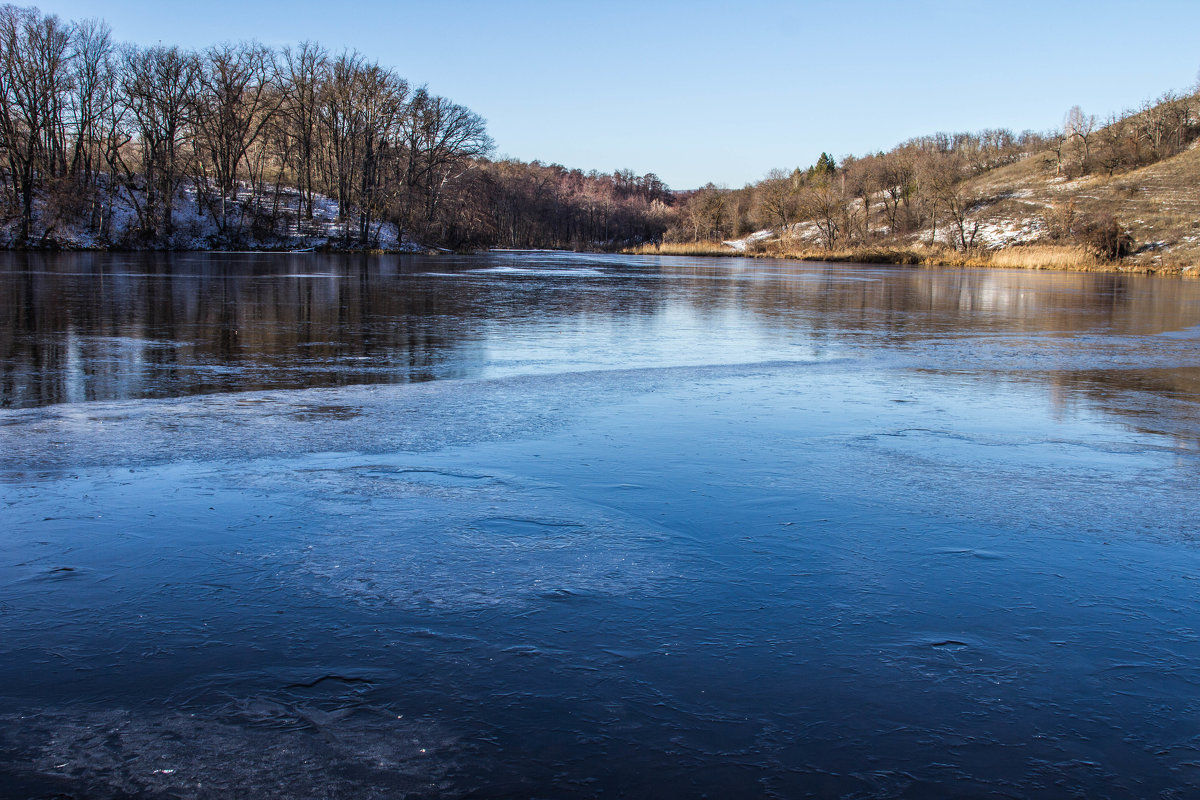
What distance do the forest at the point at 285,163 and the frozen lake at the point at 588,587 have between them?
49.1m

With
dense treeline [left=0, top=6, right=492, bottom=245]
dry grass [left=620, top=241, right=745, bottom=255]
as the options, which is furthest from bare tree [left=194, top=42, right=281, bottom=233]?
dry grass [left=620, top=241, right=745, bottom=255]

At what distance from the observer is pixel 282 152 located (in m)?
67.6

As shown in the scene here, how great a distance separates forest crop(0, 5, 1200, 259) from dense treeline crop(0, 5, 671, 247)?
0.13m

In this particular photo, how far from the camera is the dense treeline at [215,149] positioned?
168ft

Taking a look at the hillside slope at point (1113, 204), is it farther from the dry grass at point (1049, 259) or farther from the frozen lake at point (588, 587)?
the frozen lake at point (588, 587)

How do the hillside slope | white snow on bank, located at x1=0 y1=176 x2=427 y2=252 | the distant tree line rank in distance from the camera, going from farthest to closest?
1. the distant tree line
2. the hillside slope
3. white snow on bank, located at x1=0 y1=176 x2=427 y2=252

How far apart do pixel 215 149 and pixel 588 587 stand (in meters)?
65.6

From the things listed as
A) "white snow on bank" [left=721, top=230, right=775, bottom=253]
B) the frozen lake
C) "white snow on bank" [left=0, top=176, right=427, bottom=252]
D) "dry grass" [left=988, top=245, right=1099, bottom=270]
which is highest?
"white snow on bank" [left=721, top=230, right=775, bottom=253]

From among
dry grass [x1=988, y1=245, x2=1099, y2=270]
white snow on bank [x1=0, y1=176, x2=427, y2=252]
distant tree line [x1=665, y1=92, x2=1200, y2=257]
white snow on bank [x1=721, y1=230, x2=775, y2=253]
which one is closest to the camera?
dry grass [x1=988, y1=245, x2=1099, y2=270]

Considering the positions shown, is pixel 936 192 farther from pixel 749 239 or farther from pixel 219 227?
pixel 219 227

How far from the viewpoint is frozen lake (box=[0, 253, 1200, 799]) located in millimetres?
2555

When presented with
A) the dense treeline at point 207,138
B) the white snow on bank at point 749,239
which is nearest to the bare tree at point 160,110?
the dense treeline at point 207,138

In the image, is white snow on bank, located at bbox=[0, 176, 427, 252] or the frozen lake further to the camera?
white snow on bank, located at bbox=[0, 176, 427, 252]

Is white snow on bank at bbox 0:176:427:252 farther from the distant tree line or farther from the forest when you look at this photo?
the distant tree line
